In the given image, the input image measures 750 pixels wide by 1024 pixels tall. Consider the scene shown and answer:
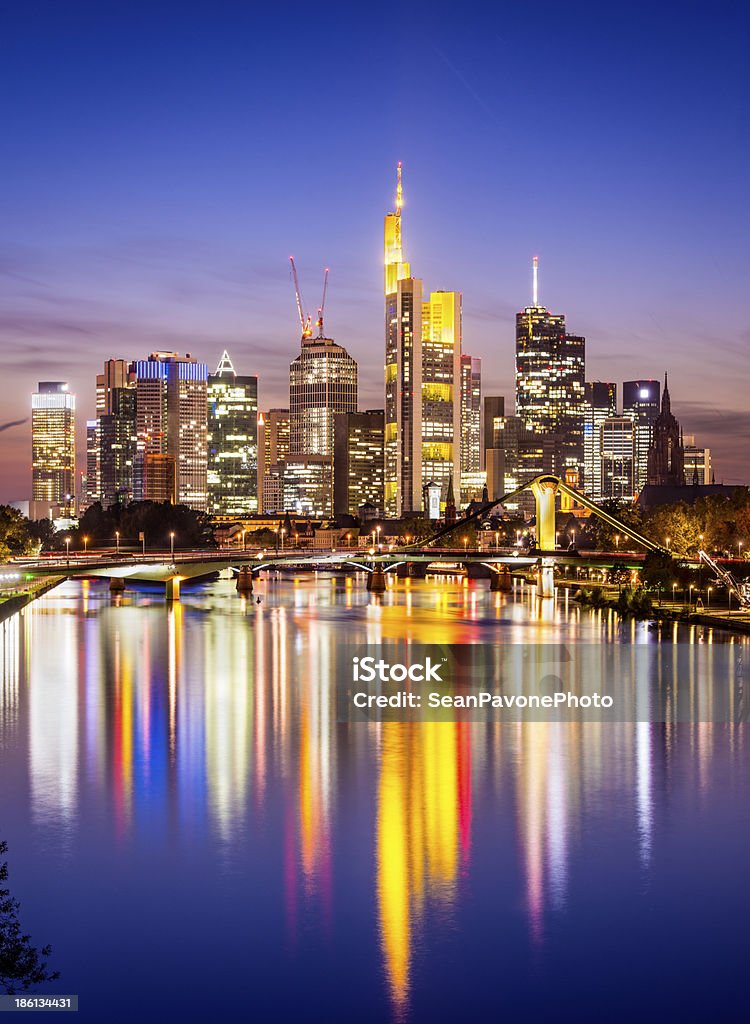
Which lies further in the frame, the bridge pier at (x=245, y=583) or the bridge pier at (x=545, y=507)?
the bridge pier at (x=545, y=507)

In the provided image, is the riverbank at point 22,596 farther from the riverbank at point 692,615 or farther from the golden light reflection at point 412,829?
the golden light reflection at point 412,829

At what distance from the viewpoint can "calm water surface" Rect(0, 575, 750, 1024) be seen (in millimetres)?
21422

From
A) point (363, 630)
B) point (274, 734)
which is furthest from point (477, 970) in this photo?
point (363, 630)

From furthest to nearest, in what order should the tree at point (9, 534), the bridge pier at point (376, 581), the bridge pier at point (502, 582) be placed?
the bridge pier at point (502, 582) → the bridge pier at point (376, 581) → the tree at point (9, 534)

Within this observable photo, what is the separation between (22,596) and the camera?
87312 mm

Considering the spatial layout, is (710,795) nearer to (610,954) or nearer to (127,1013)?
(610,954)

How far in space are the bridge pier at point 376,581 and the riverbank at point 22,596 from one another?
27235 mm

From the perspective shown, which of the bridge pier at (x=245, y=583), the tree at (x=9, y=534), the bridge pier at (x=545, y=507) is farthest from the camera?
the bridge pier at (x=545, y=507)

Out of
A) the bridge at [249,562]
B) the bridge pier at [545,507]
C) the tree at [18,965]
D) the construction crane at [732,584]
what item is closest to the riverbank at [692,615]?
the construction crane at [732,584]

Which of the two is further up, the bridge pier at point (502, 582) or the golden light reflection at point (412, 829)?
the bridge pier at point (502, 582)

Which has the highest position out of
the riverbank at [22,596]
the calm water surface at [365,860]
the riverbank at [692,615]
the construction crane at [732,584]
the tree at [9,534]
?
the tree at [9,534]

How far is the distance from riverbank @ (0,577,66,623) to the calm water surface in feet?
103

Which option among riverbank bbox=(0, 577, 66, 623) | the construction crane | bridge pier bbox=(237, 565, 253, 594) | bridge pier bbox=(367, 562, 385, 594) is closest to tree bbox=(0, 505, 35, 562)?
riverbank bbox=(0, 577, 66, 623)

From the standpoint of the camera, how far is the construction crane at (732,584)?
75.8 meters
